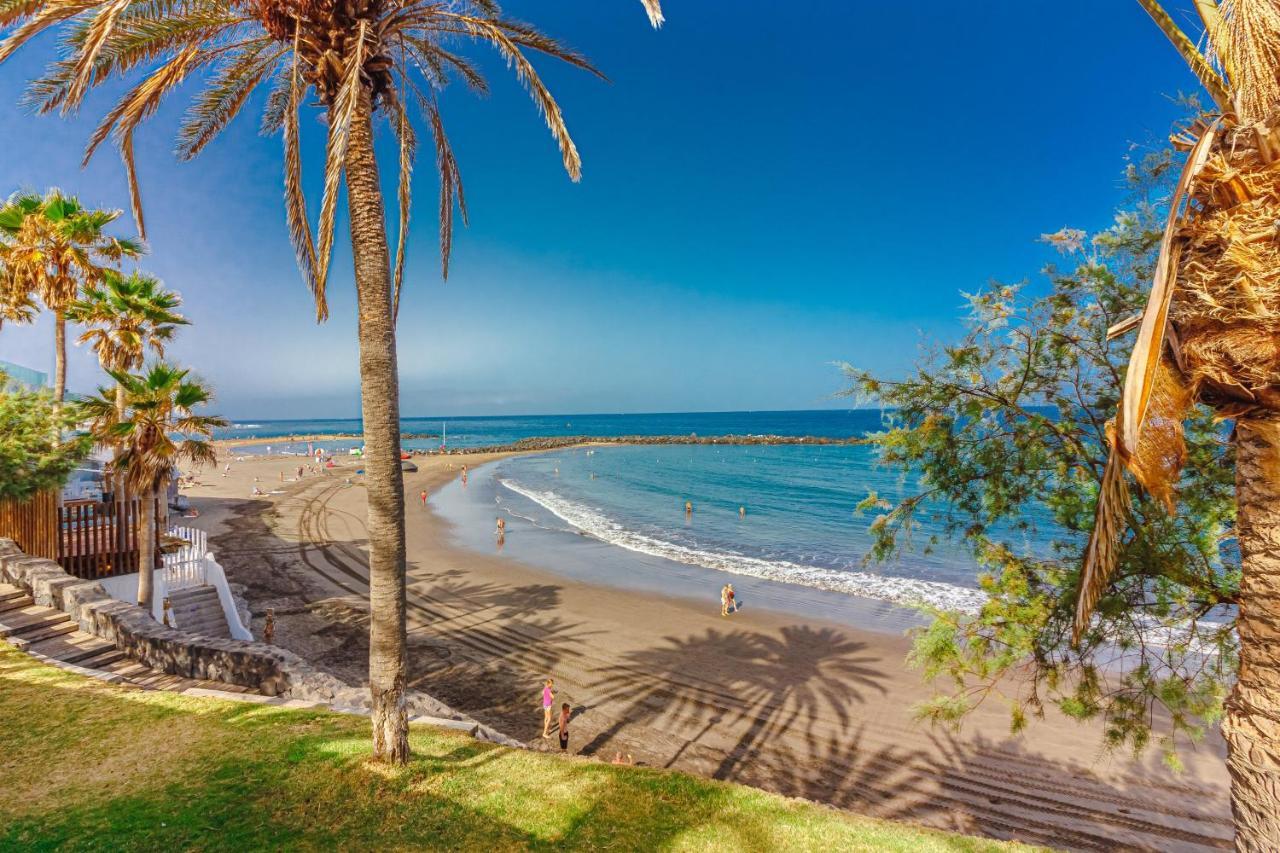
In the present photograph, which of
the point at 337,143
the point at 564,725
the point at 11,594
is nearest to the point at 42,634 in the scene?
the point at 11,594

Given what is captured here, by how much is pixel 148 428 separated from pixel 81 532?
4396mm

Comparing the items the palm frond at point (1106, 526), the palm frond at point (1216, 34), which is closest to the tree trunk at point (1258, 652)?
the palm frond at point (1106, 526)

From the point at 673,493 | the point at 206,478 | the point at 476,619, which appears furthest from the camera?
the point at 206,478

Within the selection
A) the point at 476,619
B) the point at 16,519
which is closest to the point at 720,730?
the point at 476,619

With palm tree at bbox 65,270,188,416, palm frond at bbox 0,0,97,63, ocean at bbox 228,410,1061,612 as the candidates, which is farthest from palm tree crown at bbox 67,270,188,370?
ocean at bbox 228,410,1061,612

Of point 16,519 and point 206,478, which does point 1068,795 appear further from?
point 206,478

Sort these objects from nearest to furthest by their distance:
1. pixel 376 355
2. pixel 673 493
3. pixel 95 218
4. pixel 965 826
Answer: pixel 376 355
pixel 965 826
pixel 95 218
pixel 673 493

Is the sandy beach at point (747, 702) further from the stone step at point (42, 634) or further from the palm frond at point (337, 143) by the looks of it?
the palm frond at point (337, 143)

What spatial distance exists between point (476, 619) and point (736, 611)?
911 centimetres

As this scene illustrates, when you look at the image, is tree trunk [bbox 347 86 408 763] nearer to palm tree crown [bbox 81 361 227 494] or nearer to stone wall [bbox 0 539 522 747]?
stone wall [bbox 0 539 522 747]

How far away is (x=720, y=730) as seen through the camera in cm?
1214

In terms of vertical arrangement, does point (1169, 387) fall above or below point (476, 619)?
above

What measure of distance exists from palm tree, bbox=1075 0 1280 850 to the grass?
3.78m

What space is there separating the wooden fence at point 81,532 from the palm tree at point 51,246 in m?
3.05
